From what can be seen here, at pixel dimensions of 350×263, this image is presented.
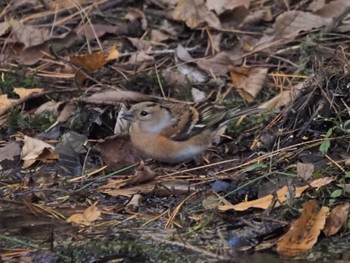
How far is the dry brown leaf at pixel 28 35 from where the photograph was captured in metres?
8.16

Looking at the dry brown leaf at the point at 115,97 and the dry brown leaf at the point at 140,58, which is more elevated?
the dry brown leaf at the point at 115,97

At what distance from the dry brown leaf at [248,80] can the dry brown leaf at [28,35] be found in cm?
187

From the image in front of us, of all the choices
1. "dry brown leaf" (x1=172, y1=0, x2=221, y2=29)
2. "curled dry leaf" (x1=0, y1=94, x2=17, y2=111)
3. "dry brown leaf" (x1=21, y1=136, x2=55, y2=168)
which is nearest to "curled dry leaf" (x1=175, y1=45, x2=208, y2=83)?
"dry brown leaf" (x1=172, y1=0, x2=221, y2=29)

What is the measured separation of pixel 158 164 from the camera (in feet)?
21.2

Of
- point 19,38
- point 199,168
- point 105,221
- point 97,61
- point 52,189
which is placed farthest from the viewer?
point 19,38

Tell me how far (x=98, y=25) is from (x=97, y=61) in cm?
114

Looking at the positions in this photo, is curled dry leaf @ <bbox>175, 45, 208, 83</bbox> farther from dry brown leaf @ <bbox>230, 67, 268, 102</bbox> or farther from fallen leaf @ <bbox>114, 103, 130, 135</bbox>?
fallen leaf @ <bbox>114, 103, 130, 135</bbox>

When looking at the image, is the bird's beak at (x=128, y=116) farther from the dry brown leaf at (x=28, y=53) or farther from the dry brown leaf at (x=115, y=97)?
the dry brown leaf at (x=28, y=53)

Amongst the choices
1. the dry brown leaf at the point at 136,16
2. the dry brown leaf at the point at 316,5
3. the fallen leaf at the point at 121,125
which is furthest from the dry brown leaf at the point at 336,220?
the dry brown leaf at the point at 136,16

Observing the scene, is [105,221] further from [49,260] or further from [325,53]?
[325,53]

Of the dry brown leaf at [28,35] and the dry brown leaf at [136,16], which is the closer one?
the dry brown leaf at [28,35]

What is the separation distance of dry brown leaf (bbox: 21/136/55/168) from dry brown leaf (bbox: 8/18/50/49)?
6.23ft

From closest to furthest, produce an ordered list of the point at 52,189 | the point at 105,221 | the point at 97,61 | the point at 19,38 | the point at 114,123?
the point at 105,221, the point at 52,189, the point at 114,123, the point at 97,61, the point at 19,38

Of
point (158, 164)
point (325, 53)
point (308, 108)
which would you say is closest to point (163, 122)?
point (158, 164)
